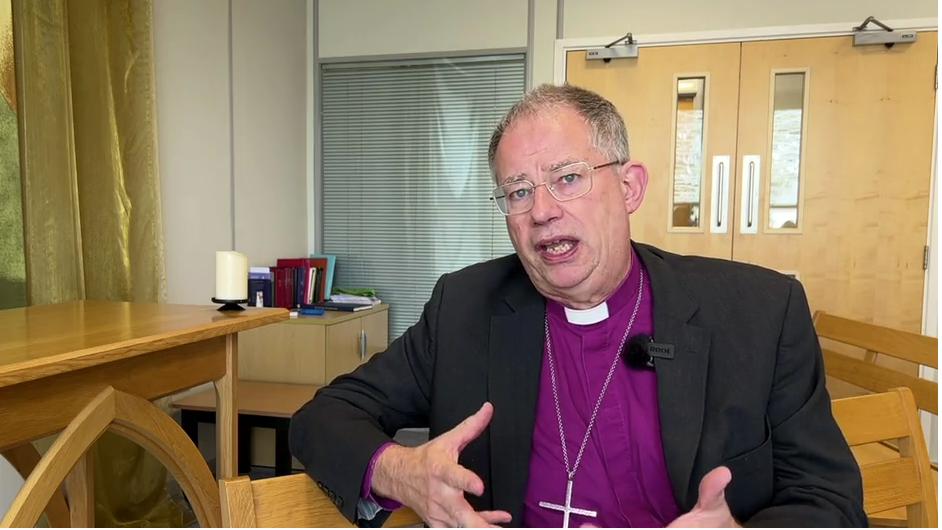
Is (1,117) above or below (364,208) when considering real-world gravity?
above

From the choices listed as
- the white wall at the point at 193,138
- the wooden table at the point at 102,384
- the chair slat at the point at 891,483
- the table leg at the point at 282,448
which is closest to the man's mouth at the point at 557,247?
the chair slat at the point at 891,483

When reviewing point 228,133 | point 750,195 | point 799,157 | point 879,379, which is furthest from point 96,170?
point 799,157

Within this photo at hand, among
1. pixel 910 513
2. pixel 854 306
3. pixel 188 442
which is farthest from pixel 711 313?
pixel 854 306

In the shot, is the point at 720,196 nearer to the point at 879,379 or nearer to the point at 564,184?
the point at 879,379

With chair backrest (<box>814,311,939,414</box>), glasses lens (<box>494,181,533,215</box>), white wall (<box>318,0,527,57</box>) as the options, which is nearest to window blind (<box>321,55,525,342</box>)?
white wall (<box>318,0,527,57</box>)

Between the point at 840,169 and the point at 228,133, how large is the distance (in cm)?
297

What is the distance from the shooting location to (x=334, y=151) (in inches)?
155

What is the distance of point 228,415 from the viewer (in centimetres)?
170

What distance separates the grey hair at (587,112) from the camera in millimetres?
1179

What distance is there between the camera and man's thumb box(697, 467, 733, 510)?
0.74 metres

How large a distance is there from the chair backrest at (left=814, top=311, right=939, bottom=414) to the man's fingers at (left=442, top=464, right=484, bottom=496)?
1504 millimetres

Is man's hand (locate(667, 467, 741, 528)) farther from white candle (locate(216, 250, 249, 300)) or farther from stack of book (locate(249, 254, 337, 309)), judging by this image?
stack of book (locate(249, 254, 337, 309))

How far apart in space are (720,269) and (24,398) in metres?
1.31

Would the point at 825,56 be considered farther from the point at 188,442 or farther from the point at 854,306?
the point at 188,442
